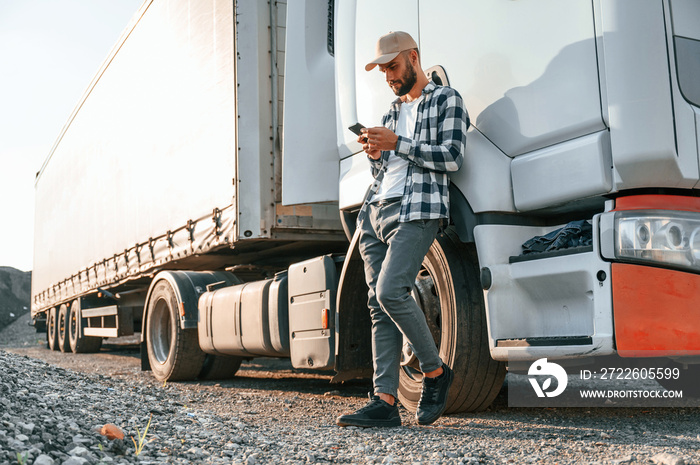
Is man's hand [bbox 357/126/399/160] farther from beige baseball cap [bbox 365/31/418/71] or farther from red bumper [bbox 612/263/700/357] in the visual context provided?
red bumper [bbox 612/263/700/357]

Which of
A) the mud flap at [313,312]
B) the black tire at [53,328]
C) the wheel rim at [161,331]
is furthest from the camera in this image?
the black tire at [53,328]

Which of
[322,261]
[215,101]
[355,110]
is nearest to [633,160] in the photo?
[355,110]

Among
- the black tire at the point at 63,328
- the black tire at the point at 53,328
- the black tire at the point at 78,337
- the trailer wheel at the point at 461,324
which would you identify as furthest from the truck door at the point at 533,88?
the black tire at the point at 53,328

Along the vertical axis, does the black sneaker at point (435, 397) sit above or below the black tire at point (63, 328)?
below

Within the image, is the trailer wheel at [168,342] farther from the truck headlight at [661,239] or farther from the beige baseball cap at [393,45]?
the truck headlight at [661,239]

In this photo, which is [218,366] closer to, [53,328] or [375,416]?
[375,416]

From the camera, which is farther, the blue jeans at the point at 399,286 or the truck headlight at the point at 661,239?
the blue jeans at the point at 399,286

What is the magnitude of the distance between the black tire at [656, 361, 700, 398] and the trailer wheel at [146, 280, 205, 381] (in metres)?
4.30

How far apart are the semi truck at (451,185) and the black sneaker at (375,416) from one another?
348mm

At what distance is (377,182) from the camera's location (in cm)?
382

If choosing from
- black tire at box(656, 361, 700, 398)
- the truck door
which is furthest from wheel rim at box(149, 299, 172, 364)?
black tire at box(656, 361, 700, 398)

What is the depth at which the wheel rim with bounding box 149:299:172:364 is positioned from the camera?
7.47 metres

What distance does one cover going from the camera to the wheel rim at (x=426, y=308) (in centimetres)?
398

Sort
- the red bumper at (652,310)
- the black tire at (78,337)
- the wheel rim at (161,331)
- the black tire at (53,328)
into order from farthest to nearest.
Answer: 1. the black tire at (53,328)
2. the black tire at (78,337)
3. the wheel rim at (161,331)
4. the red bumper at (652,310)
